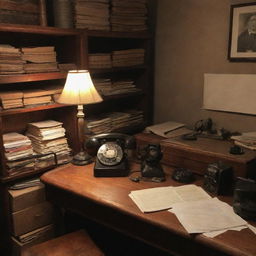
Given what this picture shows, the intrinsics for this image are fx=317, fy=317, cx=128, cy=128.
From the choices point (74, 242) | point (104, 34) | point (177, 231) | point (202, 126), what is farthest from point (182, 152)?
point (104, 34)

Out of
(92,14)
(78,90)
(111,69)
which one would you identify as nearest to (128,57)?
(111,69)

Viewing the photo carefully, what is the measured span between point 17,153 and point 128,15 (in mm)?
1329

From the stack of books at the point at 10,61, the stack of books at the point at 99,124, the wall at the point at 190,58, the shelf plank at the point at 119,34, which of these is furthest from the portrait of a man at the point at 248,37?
the stack of books at the point at 10,61

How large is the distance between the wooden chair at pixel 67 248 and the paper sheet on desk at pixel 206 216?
509 mm

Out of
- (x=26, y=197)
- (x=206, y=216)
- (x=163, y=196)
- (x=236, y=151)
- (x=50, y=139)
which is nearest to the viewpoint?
(x=206, y=216)

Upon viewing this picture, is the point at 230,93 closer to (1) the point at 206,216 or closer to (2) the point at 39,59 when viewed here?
(1) the point at 206,216

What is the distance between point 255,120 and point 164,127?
0.67m

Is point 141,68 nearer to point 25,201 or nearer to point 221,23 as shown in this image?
point 221,23

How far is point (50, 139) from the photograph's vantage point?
7.02ft

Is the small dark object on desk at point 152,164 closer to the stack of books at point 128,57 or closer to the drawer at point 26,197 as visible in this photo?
the drawer at point 26,197

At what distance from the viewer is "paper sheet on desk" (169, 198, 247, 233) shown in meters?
1.36

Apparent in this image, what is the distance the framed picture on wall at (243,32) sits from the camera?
84.8 inches

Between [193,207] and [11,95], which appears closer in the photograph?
[193,207]

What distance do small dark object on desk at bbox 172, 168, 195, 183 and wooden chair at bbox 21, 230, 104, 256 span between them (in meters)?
0.59
